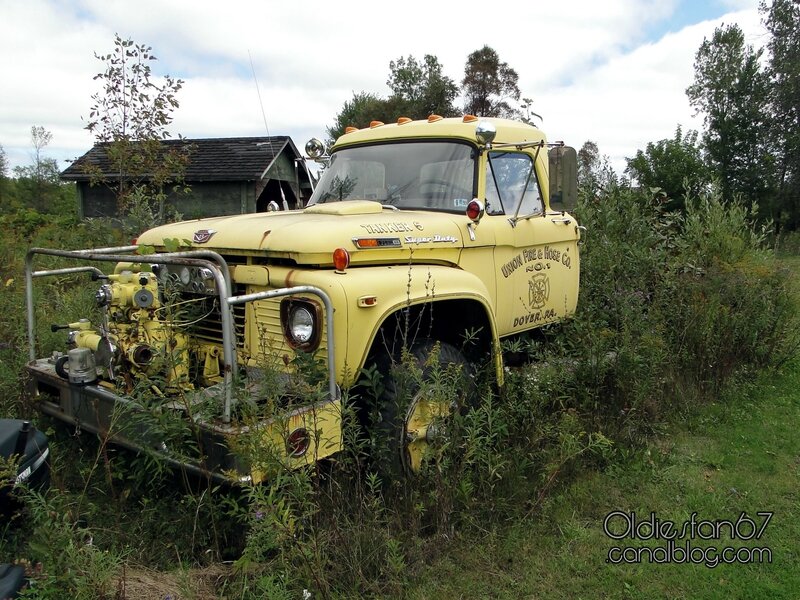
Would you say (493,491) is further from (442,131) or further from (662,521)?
(442,131)

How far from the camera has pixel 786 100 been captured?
2955 cm

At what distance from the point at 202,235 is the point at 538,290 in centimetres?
262

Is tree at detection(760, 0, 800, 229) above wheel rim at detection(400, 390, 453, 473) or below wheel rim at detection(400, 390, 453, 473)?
above

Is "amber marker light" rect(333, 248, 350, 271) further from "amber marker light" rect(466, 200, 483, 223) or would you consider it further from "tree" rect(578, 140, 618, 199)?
"tree" rect(578, 140, 618, 199)

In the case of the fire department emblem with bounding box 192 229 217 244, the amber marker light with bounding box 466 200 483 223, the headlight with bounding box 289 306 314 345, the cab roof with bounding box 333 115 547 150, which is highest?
the cab roof with bounding box 333 115 547 150

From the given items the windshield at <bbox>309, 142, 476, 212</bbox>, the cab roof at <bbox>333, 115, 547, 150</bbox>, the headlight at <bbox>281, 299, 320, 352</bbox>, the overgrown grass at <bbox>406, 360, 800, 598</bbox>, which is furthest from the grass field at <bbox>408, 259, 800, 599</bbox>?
the cab roof at <bbox>333, 115, 547, 150</bbox>

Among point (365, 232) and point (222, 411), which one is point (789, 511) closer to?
point (365, 232)

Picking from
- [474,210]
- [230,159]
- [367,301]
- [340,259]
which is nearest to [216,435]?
[367,301]

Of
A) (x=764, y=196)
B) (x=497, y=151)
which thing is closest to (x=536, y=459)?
(x=497, y=151)

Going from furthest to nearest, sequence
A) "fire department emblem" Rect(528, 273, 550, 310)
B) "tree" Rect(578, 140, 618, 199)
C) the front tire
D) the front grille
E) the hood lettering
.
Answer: "tree" Rect(578, 140, 618, 199) → "fire department emblem" Rect(528, 273, 550, 310) → the hood lettering → the front grille → the front tire

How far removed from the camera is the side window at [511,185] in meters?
4.66

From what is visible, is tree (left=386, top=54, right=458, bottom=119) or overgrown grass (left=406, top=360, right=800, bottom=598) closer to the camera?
overgrown grass (left=406, top=360, right=800, bottom=598)

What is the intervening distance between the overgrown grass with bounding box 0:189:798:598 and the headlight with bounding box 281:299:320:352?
41 centimetres

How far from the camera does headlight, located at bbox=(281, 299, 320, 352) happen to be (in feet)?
10.4
